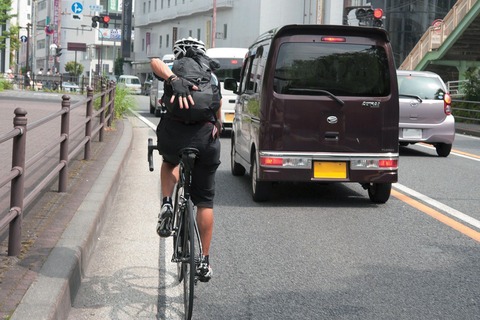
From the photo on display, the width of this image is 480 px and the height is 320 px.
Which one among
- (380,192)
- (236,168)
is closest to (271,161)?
(380,192)

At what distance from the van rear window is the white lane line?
1.51 meters

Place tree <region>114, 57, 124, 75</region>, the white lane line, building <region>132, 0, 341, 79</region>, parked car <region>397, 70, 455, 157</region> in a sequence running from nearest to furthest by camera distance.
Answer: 1. the white lane line
2. parked car <region>397, 70, 455, 157</region>
3. building <region>132, 0, 341, 79</region>
4. tree <region>114, 57, 124, 75</region>

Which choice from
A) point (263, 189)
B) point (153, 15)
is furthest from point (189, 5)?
point (263, 189)

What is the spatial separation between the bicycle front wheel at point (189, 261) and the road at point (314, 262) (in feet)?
0.99

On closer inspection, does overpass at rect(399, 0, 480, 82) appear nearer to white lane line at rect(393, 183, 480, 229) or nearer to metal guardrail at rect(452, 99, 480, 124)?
metal guardrail at rect(452, 99, 480, 124)

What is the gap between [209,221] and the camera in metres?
5.41

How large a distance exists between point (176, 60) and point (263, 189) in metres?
4.52

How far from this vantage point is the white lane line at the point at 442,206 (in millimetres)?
8898

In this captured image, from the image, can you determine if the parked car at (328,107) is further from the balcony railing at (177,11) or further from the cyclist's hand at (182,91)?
the balcony railing at (177,11)

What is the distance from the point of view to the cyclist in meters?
5.14

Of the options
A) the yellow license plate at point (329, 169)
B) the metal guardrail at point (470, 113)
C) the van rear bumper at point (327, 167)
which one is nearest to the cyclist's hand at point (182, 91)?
the van rear bumper at point (327, 167)

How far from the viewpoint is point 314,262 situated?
6.79m

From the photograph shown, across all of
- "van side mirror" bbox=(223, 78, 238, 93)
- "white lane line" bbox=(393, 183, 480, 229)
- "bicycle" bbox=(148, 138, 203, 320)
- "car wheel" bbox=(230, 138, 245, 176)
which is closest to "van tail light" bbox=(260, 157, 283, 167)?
"van side mirror" bbox=(223, 78, 238, 93)

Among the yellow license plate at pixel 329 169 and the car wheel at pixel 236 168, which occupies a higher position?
the yellow license plate at pixel 329 169
